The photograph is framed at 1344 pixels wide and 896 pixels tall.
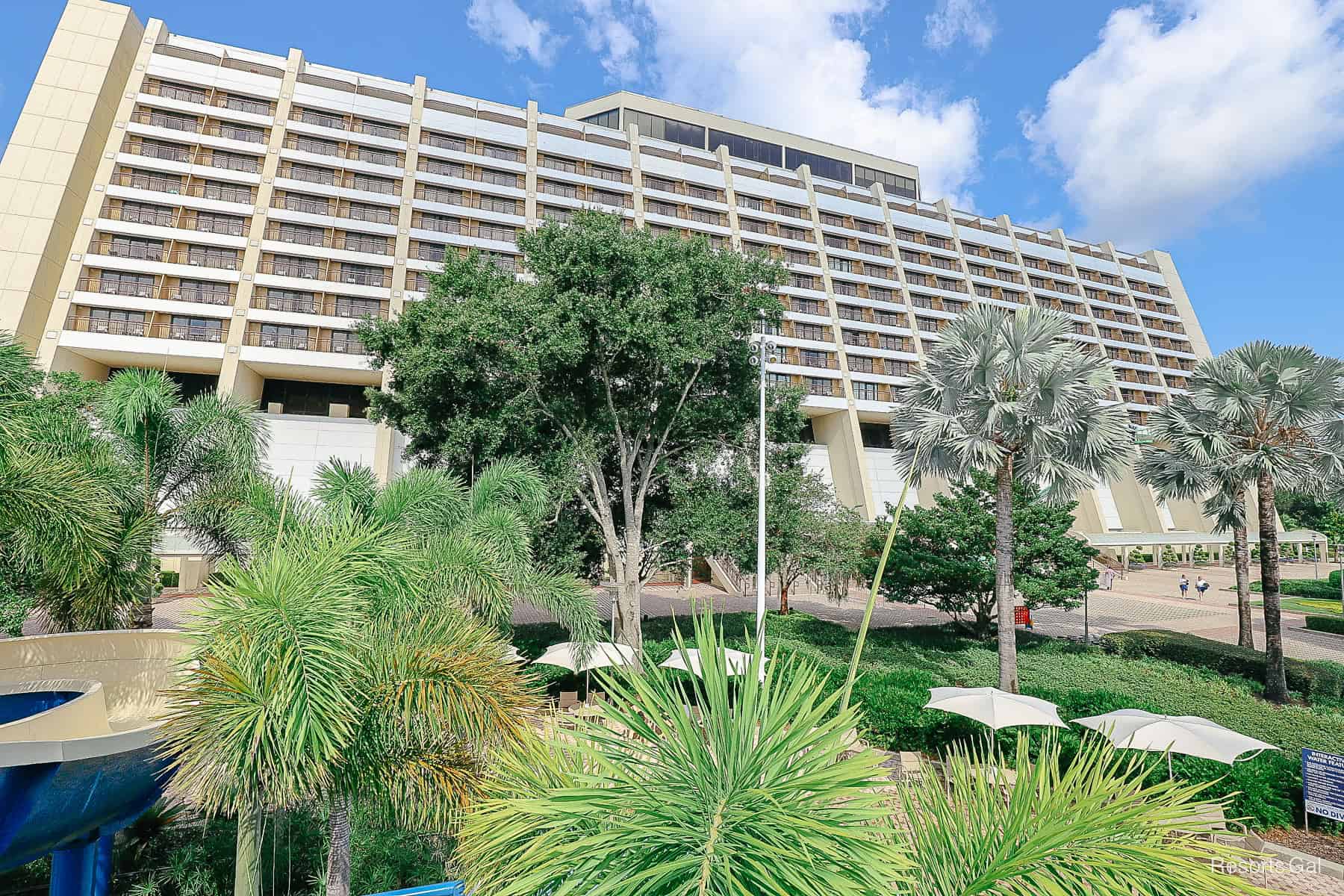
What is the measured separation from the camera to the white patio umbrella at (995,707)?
11.7 m

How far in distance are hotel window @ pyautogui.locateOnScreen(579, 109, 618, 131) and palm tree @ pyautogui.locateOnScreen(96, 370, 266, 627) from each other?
51276 millimetres

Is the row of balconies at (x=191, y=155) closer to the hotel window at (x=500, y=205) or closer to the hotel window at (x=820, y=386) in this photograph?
the hotel window at (x=500, y=205)

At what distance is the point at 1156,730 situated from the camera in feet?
34.9

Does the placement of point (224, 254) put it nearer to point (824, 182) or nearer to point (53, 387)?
point (53, 387)

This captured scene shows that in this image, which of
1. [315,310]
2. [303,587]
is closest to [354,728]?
[303,587]

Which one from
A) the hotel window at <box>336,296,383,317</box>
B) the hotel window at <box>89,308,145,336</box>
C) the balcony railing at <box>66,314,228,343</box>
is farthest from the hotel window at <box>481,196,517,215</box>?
the hotel window at <box>89,308,145,336</box>

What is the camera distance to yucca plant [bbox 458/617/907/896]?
2252 millimetres

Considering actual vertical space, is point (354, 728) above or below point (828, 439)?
below

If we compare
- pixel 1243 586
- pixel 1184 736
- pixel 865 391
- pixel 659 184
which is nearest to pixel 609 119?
pixel 659 184

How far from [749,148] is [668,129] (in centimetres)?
814

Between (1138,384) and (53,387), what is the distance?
3015 inches

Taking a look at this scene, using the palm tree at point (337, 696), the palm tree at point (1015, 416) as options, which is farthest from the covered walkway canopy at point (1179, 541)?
the palm tree at point (337, 696)

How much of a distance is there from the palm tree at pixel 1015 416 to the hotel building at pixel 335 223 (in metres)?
22.5

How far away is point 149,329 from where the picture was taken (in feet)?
126
